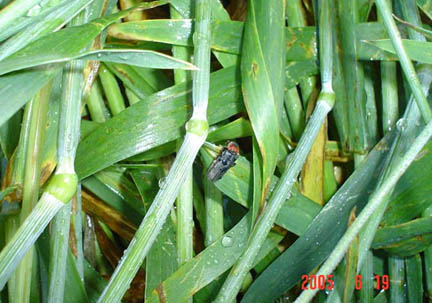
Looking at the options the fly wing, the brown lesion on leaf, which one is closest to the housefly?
the fly wing

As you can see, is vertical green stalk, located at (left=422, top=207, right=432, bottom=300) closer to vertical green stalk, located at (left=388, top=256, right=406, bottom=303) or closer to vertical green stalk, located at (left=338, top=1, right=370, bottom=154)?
vertical green stalk, located at (left=388, top=256, right=406, bottom=303)

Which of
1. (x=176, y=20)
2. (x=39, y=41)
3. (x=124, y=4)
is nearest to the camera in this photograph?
(x=39, y=41)

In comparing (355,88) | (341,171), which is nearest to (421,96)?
(355,88)

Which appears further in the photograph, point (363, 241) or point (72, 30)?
point (363, 241)

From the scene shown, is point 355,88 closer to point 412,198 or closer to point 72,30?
point 412,198

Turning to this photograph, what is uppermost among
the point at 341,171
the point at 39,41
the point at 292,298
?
the point at 39,41

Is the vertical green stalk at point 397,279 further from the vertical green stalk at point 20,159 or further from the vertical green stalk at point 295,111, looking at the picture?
the vertical green stalk at point 20,159

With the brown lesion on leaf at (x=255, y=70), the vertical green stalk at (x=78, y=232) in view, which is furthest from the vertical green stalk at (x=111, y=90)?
the brown lesion on leaf at (x=255, y=70)
